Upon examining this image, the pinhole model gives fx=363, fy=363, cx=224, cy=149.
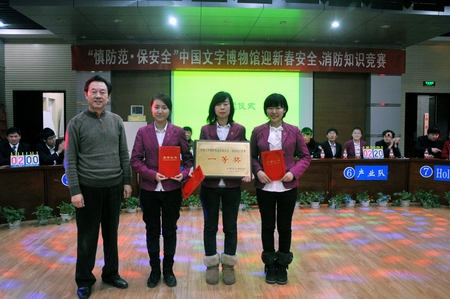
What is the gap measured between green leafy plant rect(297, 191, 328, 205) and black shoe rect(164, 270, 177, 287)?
330 cm

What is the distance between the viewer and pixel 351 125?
8.12 metres

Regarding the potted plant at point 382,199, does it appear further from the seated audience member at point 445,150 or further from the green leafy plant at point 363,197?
the seated audience member at point 445,150

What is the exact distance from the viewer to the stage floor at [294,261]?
2.56 m

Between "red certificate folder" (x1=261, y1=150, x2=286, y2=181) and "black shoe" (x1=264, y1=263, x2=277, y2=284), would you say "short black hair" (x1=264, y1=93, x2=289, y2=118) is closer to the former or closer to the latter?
"red certificate folder" (x1=261, y1=150, x2=286, y2=181)

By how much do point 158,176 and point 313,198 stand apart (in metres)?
3.64

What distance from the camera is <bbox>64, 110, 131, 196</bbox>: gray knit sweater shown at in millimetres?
2354

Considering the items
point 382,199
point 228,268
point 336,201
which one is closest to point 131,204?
point 228,268

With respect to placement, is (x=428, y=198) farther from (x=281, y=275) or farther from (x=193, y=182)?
(x=193, y=182)

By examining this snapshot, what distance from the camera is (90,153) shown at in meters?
2.40

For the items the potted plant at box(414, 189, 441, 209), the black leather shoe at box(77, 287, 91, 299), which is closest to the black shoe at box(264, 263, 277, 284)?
the black leather shoe at box(77, 287, 91, 299)

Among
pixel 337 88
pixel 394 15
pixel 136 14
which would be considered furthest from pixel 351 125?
pixel 136 14

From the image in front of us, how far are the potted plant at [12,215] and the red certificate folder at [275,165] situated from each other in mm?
3422

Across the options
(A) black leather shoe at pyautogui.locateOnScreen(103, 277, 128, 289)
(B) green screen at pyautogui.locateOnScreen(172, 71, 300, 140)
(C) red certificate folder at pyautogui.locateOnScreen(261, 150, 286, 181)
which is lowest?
(A) black leather shoe at pyautogui.locateOnScreen(103, 277, 128, 289)

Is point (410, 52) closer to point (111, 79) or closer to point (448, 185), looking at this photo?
point (448, 185)
